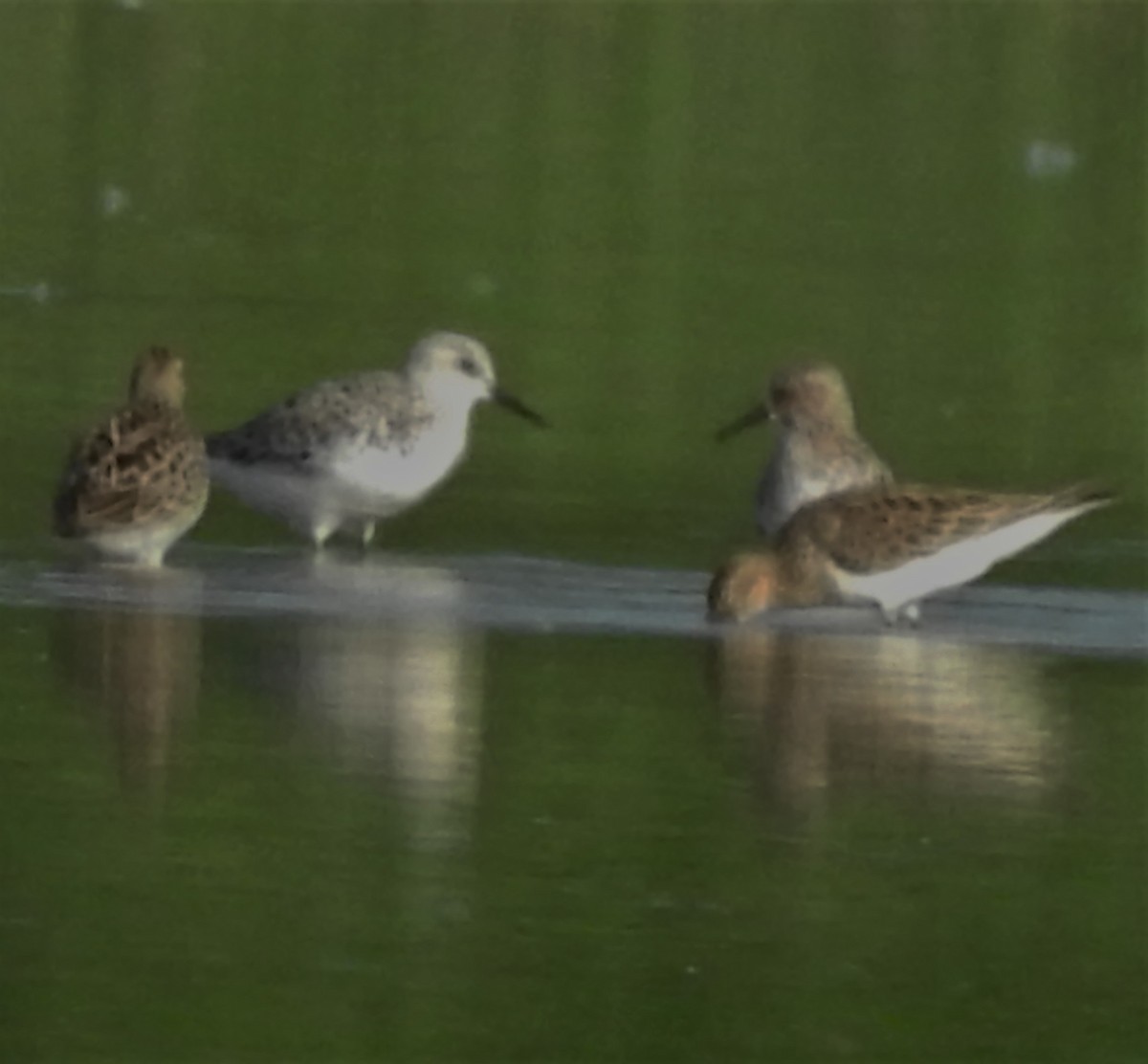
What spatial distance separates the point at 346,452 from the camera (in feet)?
41.7

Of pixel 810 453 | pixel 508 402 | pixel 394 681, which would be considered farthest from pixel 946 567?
pixel 508 402

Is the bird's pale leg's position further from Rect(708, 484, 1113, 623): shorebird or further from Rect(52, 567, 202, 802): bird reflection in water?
Result: Rect(708, 484, 1113, 623): shorebird

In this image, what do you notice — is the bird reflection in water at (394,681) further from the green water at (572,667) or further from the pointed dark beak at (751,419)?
the pointed dark beak at (751,419)

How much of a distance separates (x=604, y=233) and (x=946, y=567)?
11232 millimetres

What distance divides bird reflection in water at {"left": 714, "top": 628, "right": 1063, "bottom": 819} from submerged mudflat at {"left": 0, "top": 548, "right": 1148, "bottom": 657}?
0.92 ft

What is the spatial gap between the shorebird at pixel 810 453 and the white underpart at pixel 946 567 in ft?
2.99

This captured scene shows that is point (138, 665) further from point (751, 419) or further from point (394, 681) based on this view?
point (751, 419)

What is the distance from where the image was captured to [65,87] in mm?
27422

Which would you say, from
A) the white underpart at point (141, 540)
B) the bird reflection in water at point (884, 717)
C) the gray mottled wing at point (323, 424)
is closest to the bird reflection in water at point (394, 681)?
the white underpart at point (141, 540)

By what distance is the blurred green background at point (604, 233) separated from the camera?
48.1 feet

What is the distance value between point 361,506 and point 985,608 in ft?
6.80

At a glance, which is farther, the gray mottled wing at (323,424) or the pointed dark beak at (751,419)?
the pointed dark beak at (751,419)

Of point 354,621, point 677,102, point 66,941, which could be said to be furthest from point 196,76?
point 66,941

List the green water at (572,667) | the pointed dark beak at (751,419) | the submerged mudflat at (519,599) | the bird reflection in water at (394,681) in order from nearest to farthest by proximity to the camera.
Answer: the green water at (572,667)
the bird reflection in water at (394,681)
the submerged mudflat at (519,599)
the pointed dark beak at (751,419)
